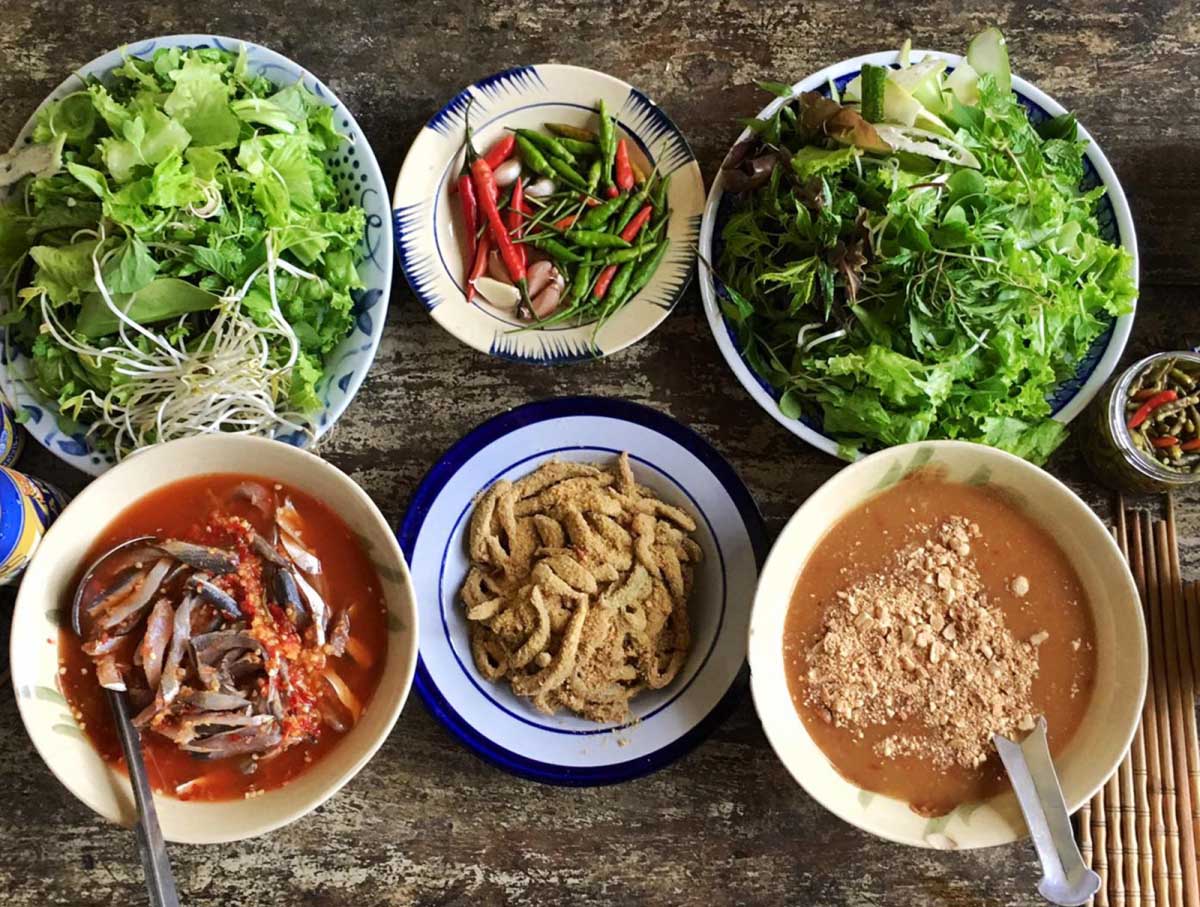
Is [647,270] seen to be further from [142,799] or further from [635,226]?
[142,799]

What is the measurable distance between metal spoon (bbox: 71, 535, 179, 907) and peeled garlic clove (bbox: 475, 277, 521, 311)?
1035 millimetres

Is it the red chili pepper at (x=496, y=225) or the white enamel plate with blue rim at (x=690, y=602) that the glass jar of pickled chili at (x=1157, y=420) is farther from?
the red chili pepper at (x=496, y=225)

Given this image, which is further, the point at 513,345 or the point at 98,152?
the point at 513,345

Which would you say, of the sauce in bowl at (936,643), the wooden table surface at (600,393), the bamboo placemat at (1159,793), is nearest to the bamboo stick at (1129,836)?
the bamboo placemat at (1159,793)

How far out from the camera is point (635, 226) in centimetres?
255

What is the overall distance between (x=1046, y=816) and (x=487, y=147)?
2180 mm

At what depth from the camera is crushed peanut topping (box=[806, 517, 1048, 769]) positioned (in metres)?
2.30

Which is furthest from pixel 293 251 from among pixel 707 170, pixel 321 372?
pixel 707 170

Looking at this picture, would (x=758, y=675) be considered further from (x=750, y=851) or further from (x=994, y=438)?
(x=994, y=438)

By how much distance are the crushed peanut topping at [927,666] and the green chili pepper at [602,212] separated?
1142 mm

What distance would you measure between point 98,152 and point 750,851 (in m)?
2.37

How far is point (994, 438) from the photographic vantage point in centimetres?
240

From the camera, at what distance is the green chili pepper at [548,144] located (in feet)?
8.44

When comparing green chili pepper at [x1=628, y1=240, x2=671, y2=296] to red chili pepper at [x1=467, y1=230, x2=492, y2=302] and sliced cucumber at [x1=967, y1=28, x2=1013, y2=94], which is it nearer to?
red chili pepper at [x1=467, y1=230, x2=492, y2=302]
